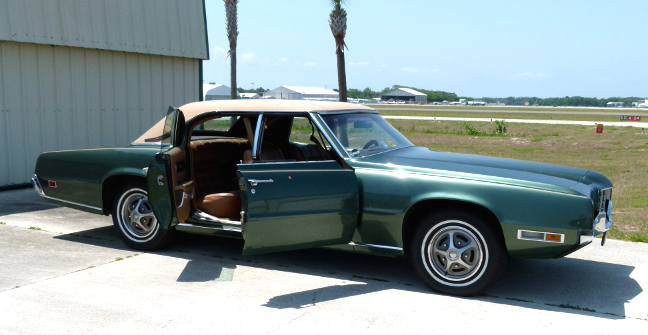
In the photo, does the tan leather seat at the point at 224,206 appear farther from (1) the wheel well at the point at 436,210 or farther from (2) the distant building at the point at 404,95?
(2) the distant building at the point at 404,95

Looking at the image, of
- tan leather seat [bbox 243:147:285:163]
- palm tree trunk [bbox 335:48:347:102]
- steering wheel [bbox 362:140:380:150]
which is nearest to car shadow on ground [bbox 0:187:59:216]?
tan leather seat [bbox 243:147:285:163]

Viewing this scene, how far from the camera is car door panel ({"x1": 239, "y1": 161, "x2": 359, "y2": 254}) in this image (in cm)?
547

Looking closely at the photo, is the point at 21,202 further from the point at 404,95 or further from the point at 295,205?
the point at 404,95

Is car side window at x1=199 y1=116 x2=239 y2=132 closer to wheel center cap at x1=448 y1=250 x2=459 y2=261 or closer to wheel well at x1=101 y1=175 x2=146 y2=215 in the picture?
wheel well at x1=101 y1=175 x2=146 y2=215

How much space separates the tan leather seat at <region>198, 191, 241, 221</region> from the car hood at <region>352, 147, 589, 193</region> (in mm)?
1329

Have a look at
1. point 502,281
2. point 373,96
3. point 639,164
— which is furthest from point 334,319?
point 373,96

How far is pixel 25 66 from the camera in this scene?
35.9 feet

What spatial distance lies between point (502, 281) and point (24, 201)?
7.04m

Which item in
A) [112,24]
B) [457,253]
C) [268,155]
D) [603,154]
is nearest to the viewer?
[457,253]

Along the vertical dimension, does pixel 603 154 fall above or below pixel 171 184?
below

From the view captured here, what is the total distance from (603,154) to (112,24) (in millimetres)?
14555

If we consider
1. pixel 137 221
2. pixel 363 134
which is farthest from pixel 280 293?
pixel 137 221

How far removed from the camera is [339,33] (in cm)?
2570

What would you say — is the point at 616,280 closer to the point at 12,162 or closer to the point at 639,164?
the point at 12,162
